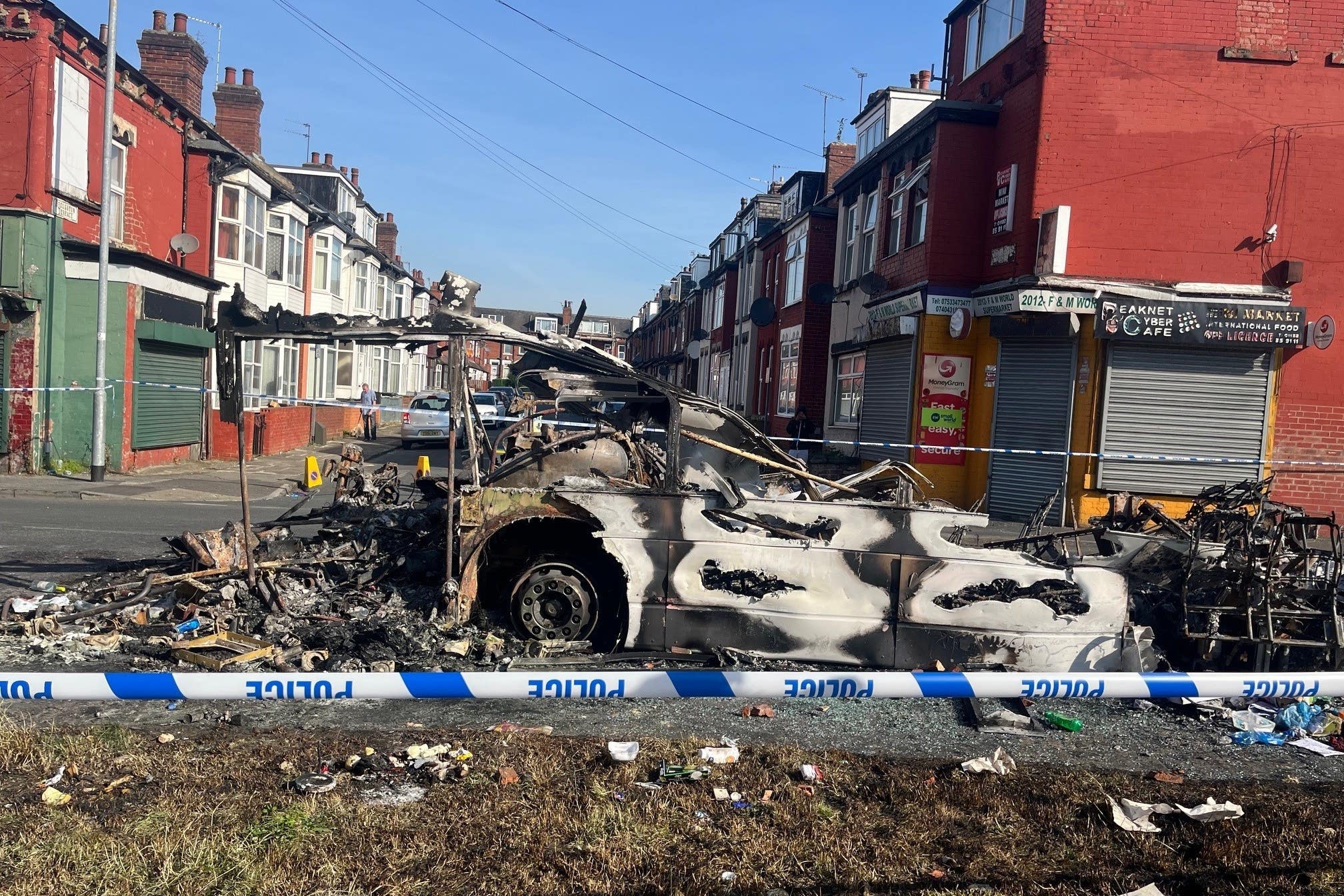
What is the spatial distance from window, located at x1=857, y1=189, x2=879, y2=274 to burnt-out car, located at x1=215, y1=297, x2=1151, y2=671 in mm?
14372

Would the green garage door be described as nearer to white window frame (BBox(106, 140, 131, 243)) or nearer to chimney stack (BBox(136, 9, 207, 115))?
white window frame (BBox(106, 140, 131, 243))

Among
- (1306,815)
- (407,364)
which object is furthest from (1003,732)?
(407,364)

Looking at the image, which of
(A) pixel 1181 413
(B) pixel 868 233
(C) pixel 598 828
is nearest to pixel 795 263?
(B) pixel 868 233

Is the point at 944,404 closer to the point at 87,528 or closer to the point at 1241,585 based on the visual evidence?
the point at 1241,585

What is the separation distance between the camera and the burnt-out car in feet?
18.8

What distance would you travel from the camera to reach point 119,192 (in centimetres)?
1731

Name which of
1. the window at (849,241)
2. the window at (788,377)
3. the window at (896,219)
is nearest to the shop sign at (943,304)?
the window at (896,219)

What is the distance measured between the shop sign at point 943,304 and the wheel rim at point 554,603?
1103 cm

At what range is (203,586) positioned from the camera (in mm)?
6645

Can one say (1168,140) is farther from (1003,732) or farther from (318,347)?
(318,347)

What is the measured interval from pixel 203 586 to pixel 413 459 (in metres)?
16.5

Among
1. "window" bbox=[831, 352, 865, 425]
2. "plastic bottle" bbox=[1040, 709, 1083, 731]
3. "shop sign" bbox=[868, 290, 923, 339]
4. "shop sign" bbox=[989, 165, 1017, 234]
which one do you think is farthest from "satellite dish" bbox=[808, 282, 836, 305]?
"plastic bottle" bbox=[1040, 709, 1083, 731]

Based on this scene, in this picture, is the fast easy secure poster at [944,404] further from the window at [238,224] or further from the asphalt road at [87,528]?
the window at [238,224]

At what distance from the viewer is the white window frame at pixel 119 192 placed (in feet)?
56.2
